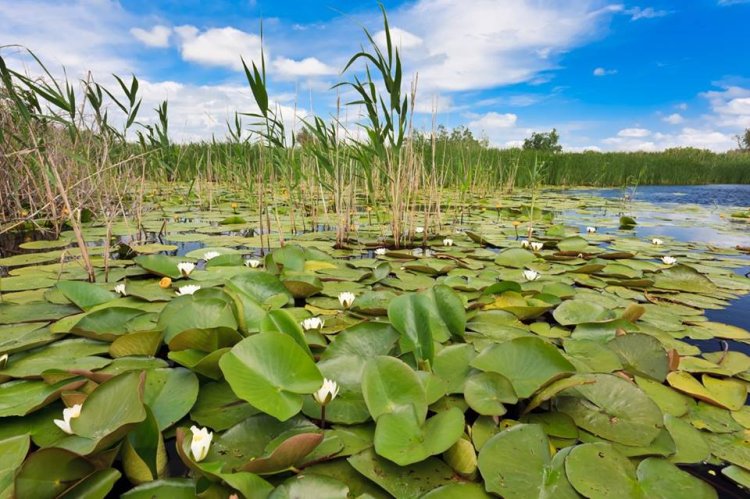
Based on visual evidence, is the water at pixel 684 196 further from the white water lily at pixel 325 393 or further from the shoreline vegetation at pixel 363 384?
the white water lily at pixel 325 393

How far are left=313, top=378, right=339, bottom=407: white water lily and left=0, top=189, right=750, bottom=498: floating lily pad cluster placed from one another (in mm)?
24

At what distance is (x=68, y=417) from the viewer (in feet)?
2.70

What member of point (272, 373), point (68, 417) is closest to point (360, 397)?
point (272, 373)

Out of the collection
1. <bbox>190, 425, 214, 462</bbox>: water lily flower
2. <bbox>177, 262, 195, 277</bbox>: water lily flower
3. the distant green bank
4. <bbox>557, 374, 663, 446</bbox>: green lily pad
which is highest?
the distant green bank

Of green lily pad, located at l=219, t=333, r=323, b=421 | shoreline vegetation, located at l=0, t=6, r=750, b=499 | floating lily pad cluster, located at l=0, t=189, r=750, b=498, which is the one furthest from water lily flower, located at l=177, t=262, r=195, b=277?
green lily pad, located at l=219, t=333, r=323, b=421

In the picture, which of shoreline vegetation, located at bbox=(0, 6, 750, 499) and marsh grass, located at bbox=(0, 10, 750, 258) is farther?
marsh grass, located at bbox=(0, 10, 750, 258)

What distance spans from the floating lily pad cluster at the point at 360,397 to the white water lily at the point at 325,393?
2 cm

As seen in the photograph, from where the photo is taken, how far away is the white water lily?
0.93 m

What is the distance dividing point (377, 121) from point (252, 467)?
2.22 m

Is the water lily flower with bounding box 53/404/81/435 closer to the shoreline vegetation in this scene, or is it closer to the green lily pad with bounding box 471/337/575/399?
the shoreline vegetation

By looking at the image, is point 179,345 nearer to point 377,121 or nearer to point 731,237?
point 377,121

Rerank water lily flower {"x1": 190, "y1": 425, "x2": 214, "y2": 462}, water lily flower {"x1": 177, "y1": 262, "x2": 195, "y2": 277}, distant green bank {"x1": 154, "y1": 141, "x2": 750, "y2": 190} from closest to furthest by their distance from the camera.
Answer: water lily flower {"x1": 190, "y1": 425, "x2": 214, "y2": 462}
water lily flower {"x1": 177, "y1": 262, "x2": 195, "y2": 277}
distant green bank {"x1": 154, "y1": 141, "x2": 750, "y2": 190}

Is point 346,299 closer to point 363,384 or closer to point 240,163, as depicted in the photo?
point 363,384

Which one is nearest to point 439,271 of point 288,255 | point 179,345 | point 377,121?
point 288,255
